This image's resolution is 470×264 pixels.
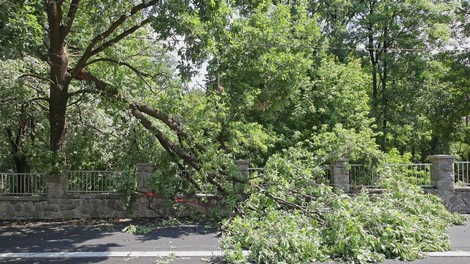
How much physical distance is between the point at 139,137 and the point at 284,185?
5121mm

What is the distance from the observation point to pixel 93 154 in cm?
1404

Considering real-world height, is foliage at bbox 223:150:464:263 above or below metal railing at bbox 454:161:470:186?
below

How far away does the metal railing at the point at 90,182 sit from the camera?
36.8ft

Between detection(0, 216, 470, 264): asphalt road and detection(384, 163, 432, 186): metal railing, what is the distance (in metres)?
1.99

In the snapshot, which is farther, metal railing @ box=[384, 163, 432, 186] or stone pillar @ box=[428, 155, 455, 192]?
metal railing @ box=[384, 163, 432, 186]

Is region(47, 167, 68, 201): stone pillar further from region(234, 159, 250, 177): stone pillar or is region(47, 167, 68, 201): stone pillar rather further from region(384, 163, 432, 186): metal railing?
region(384, 163, 432, 186): metal railing

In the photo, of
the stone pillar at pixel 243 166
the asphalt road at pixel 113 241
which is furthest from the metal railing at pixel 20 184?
the stone pillar at pixel 243 166

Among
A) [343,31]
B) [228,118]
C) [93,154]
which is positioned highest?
[343,31]

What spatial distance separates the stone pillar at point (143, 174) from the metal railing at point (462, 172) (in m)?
9.08

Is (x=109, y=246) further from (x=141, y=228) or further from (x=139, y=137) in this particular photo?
(x=139, y=137)

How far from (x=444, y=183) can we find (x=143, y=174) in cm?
865

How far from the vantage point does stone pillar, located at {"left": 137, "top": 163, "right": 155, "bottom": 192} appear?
36.4 feet

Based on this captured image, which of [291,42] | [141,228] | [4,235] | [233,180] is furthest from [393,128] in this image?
[4,235]

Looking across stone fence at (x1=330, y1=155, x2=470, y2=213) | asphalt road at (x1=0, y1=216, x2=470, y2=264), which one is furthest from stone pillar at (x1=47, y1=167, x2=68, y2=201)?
stone fence at (x1=330, y1=155, x2=470, y2=213)
